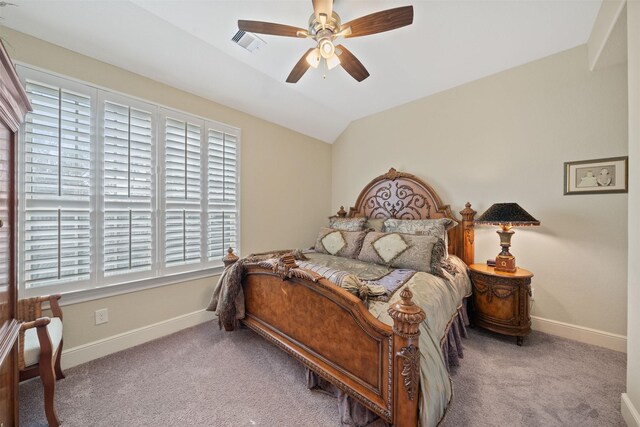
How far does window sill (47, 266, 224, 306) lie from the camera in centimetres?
196

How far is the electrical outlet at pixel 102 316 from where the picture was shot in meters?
2.08

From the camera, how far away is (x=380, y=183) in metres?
3.63

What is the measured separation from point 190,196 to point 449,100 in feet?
11.0

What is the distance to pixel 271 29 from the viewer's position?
171 cm

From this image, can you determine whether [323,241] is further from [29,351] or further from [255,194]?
[29,351]

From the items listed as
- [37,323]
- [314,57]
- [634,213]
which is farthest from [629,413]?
[37,323]

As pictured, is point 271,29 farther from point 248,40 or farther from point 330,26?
point 248,40

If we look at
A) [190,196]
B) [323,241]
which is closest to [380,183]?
[323,241]

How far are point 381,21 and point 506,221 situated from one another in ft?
6.66

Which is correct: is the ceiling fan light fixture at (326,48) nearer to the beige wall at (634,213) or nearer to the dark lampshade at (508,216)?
the beige wall at (634,213)

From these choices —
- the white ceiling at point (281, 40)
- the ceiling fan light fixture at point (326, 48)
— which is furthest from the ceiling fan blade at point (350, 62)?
the white ceiling at point (281, 40)

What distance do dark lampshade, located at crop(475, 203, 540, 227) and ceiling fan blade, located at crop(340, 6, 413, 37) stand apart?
1870 millimetres

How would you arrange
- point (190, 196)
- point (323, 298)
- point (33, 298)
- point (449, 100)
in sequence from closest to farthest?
point (323, 298), point (33, 298), point (190, 196), point (449, 100)

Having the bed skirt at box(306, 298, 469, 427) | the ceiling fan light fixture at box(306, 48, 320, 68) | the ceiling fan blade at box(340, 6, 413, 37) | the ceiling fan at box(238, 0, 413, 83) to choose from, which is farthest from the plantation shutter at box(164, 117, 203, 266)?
the ceiling fan blade at box(340, 6, 413, 37)
